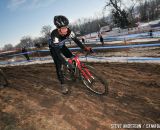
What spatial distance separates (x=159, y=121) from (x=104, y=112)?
4.28ft

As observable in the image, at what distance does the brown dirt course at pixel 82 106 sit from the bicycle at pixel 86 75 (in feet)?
0.82

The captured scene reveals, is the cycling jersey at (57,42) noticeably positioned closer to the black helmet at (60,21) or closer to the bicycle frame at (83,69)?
the black helmet at (60,21)

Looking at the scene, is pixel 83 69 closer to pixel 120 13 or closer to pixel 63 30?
pixel 63 30

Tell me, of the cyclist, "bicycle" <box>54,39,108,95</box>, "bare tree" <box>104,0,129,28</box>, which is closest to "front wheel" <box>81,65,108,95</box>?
"bicycle" <box>54,39,108,95</box>

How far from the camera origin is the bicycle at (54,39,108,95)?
5.74 m

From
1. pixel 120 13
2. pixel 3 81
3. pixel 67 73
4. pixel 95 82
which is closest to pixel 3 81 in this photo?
pixel 3 81

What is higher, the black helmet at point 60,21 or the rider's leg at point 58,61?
the black helmet at point 60,21

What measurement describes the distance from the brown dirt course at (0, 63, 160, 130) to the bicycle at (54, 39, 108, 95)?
251 mm

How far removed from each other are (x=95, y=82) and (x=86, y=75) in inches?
13.3

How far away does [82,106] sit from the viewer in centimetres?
540

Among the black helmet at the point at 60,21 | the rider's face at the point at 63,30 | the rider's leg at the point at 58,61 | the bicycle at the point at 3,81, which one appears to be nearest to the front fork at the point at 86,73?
the rider's leg at the point at 58,61

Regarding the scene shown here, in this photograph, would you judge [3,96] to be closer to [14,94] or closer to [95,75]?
[14,94]

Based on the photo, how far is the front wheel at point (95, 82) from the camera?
564cm

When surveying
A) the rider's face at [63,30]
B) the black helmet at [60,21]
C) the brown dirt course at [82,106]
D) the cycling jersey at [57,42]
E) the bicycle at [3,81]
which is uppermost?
the black helmet at [60,21]
